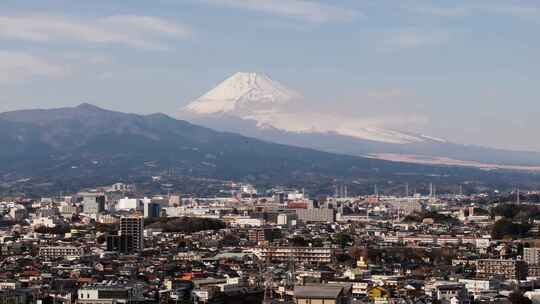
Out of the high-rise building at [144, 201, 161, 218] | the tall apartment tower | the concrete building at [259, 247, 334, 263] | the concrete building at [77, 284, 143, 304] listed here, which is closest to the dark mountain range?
the high-rise building at [144, 201, 161, 218]

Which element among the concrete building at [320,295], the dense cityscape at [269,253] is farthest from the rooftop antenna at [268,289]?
the concrete building at [320,295]

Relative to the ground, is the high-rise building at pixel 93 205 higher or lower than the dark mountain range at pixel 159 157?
lower

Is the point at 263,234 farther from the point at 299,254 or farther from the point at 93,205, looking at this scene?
the point at 93,205

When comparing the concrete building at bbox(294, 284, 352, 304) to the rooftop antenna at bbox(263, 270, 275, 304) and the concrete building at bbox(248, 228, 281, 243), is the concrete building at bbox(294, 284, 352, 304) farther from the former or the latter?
the concrete building at bbox(248, 228, 281, 243)

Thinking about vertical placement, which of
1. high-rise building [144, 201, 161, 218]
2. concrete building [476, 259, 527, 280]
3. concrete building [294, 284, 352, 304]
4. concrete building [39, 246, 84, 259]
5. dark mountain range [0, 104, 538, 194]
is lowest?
concrete building [39, 246, 84, 259]

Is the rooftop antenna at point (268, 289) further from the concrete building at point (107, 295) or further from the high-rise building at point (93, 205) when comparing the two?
the high-rise building at point (93, 205)

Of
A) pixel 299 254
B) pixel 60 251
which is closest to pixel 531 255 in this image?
pixel 299 254
